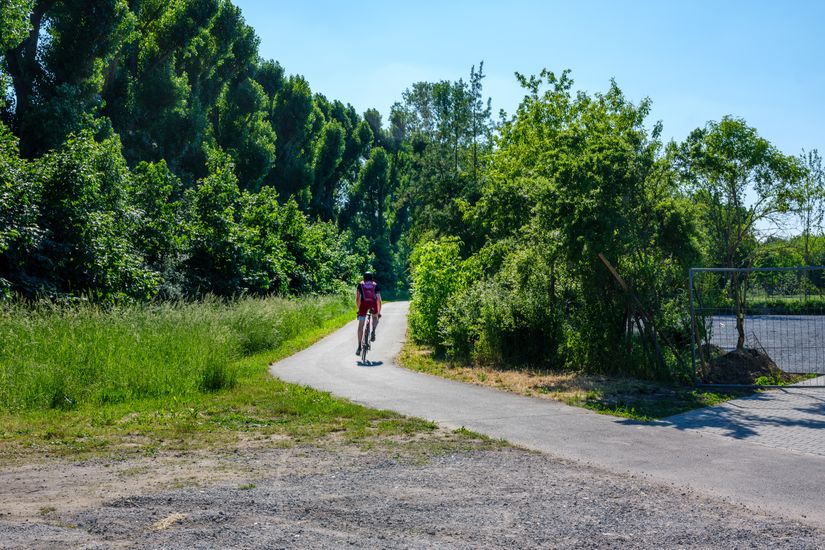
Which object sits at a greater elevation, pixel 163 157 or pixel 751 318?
pixel 163 157

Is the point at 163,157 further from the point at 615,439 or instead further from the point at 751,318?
the point at 615,439

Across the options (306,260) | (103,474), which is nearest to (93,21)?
(306,260)

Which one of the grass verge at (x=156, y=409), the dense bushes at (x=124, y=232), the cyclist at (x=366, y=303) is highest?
the dense bushes at (x=124, y=232)

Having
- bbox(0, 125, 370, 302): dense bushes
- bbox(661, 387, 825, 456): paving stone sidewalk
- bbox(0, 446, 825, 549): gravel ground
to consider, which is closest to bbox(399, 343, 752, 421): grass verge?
bbox(661, 387, 825, 456): paving stone sidewalk

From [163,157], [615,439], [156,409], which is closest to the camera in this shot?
[615,439]

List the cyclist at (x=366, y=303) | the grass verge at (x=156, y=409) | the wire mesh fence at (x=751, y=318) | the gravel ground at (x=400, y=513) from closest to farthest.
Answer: the gravel ground at (x=400, y=513), the grass verge at (x=156, y=409), the wire mesh fence at (x=751, y=318), the cyclist at (x=366, y=303)

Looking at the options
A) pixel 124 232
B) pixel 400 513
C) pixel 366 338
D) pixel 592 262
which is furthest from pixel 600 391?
pixel 124 232

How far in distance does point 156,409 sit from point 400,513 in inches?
244

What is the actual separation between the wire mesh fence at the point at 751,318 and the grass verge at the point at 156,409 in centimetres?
630

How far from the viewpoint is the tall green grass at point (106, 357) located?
1134 cm

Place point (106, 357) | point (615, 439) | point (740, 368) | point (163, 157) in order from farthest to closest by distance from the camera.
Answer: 1. point (163, 157)
2. point (740, 368)
3. point (106, 357)
4. point (615, 439)

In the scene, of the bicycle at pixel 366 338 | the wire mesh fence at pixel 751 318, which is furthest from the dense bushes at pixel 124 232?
the wire mesh fence at pixel 751 318

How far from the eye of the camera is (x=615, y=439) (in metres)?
9.09

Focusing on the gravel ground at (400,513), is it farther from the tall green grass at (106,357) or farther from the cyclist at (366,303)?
the cyclist at (366,303)
